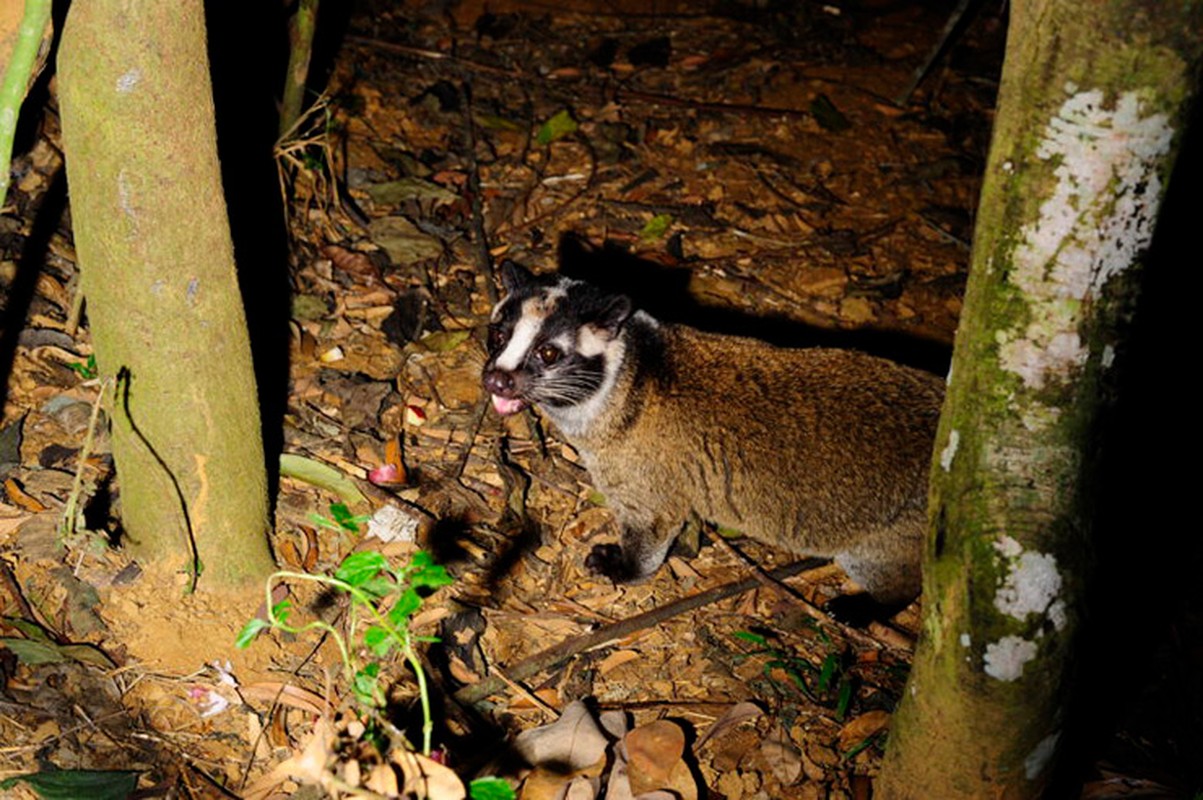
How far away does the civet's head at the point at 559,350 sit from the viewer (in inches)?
202

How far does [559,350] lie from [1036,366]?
9.15 feet

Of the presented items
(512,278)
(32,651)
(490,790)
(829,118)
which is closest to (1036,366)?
(490,790)

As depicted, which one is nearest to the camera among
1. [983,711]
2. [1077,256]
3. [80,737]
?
[1077,256]

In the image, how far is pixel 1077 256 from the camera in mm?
2555

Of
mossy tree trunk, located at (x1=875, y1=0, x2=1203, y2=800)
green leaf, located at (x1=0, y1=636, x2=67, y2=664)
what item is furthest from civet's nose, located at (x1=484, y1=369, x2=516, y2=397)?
mossy tree trunk, located at (x1=875, y1=0, x2=1203, y2=800)

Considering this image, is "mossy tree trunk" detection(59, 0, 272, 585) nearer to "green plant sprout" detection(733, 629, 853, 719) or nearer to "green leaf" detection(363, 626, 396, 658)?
"green leaf" detection(363, 626, 396, 658)

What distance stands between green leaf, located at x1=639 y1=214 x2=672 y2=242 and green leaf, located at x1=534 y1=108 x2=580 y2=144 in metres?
1.15

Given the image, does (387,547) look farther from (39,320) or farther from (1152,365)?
A: (1152,365)

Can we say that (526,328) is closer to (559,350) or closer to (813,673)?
(559,350)

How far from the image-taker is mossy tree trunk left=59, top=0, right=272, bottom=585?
3.36 m

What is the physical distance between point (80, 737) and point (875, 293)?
17.3ft

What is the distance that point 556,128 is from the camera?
816 centimetres

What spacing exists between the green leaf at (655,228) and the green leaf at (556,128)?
3.79 ft

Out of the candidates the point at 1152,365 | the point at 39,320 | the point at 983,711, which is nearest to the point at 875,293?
the point at 1152,365
